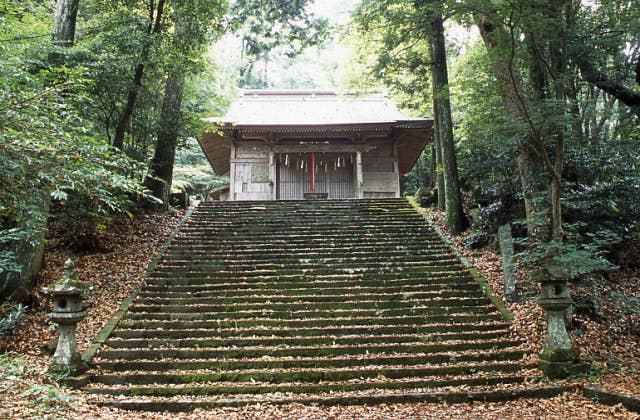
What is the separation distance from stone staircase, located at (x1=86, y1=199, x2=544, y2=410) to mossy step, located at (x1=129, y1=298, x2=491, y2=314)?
2cm

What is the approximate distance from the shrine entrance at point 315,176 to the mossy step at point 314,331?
11161 millimetres

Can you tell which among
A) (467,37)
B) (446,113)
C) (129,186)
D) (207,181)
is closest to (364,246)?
(446,113)

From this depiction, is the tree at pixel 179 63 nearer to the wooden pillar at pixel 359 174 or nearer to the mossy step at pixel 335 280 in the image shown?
the mossy step at pixel 335 280

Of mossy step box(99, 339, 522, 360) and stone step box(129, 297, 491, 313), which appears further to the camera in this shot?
stone step box(129, 297, 491, 313)

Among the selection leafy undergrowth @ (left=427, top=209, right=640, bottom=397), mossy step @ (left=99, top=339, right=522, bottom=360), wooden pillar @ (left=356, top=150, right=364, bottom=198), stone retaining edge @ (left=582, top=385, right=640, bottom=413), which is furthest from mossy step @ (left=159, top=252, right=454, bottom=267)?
wooden pillar @ (left=356, top=150, right=364, bottom=198)

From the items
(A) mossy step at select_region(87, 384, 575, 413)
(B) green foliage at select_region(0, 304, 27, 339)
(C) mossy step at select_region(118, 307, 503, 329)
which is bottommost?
(A) mossy step at select_region(87, 384, 575, 413)

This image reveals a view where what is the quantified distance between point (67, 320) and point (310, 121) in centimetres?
1198

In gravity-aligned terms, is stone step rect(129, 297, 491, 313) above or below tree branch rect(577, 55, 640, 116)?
below

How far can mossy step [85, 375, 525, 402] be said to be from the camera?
511 centimetres

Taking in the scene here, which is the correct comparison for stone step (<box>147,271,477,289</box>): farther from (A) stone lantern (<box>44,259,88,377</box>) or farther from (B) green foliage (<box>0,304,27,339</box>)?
(A) stone lantern (<box>44,259,88,377</box>)

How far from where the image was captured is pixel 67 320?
5.25 metres

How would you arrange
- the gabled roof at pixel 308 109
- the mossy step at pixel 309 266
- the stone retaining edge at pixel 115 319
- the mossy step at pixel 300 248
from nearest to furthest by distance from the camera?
1. the stone retaining edge at pixel 115 319
2. the mossy step at pixel 309 266
3. the mossy step at pixel 300 248
4. the gabled roof at pixel 308 109

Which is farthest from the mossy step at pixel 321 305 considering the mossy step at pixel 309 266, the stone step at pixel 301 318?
the mossy step at pixel 309 266

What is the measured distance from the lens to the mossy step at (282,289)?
7648 mm
